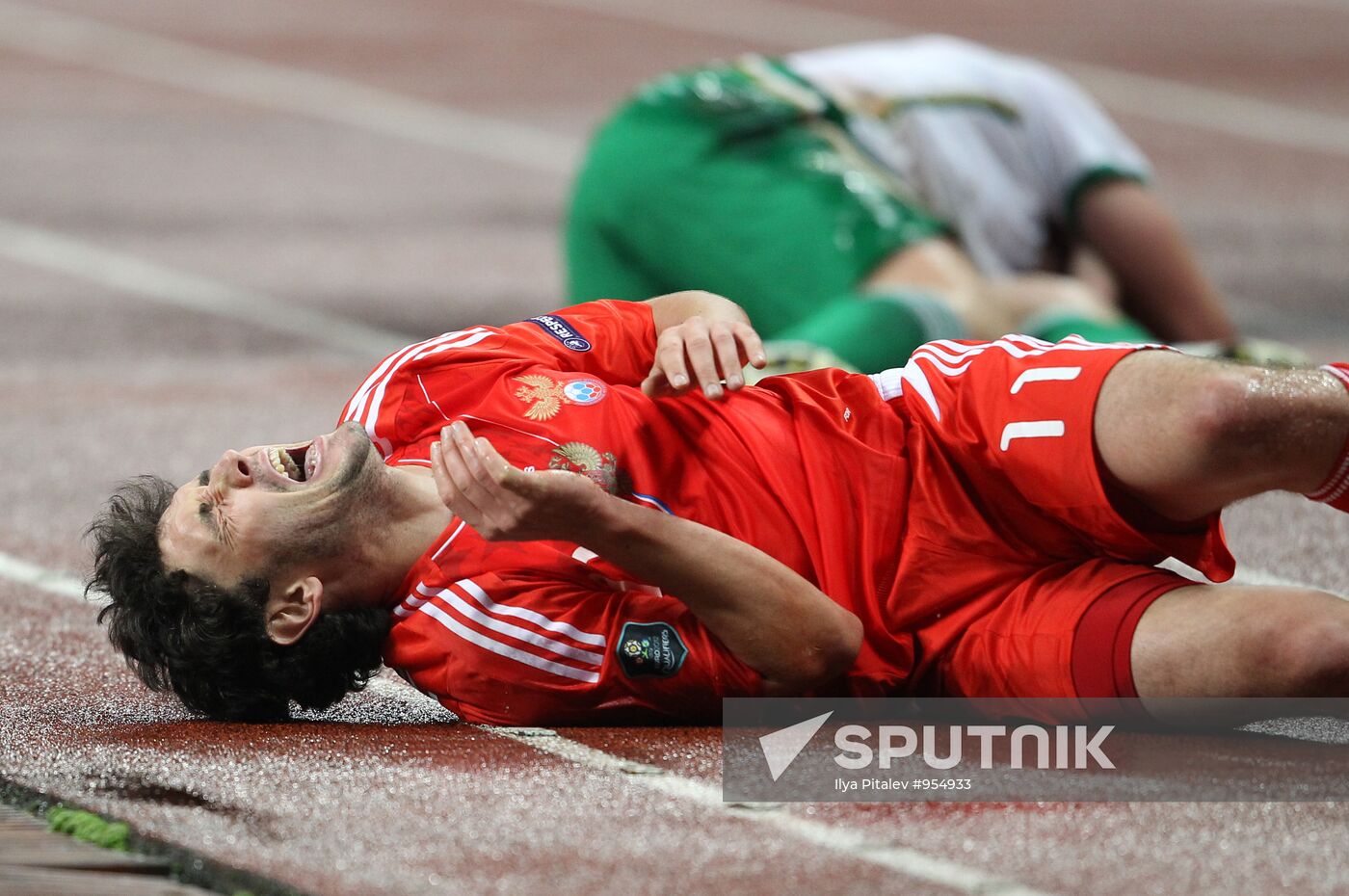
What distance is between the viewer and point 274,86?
12.1m

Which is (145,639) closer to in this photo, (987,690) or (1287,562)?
(987,690)

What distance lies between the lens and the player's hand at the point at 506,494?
118 inches

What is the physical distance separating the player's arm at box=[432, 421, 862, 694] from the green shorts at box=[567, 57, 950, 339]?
3.05 meters

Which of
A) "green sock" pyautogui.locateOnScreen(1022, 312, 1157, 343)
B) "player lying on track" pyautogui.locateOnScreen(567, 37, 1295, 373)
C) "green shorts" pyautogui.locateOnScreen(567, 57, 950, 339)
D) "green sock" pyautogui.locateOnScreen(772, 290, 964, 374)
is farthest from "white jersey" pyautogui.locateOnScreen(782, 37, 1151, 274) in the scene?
"green sock" pyautogui.locateOnScreen(772, 290, 964, 374)

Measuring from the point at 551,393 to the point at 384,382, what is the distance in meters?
0.34

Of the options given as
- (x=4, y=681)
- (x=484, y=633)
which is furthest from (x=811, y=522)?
(x=4, y=681)

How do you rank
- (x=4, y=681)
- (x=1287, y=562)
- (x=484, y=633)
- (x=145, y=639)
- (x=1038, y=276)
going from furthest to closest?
(x=1038, y=276), (x=1287, y=562), (x=4, y=681), (x=145, y=639), (x=484, y=633)

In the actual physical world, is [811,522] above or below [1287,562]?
above

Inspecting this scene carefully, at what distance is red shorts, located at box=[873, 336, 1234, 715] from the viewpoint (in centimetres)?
321

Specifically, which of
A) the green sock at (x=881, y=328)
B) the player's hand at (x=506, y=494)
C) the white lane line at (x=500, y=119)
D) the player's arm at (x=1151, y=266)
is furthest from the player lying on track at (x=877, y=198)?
the white lane line at (x=500, y=119)

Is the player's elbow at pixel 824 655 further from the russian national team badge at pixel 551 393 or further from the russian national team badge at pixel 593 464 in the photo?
the russian national team badge at pixel 551 393

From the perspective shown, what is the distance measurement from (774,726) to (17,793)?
1.21 metres

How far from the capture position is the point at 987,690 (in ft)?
10.9

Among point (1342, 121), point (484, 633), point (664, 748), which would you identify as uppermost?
point (484, 633)
